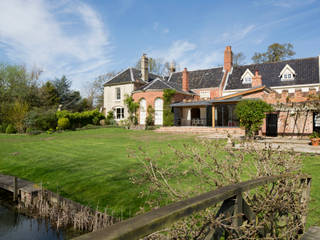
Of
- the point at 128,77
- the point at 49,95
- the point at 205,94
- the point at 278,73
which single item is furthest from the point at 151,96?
the point at 49,95

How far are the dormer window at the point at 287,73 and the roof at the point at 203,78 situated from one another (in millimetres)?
7854

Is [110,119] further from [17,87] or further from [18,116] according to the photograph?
[17,87]

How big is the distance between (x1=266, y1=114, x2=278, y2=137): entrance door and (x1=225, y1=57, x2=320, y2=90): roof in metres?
11.5

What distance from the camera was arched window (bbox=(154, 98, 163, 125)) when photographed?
1119 inches

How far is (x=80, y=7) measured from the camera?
34.1ft

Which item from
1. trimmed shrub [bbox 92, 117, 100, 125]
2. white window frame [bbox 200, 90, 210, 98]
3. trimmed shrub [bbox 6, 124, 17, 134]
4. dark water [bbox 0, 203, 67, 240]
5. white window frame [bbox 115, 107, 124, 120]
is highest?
white window frame [bbox 200, 90, 210, 98]

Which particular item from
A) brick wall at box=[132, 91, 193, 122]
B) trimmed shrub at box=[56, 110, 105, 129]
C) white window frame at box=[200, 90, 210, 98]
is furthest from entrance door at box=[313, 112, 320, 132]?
trimmed shrub at box=[56, 110, 105, 129]

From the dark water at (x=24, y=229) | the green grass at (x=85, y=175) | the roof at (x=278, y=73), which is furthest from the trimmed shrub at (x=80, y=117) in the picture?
the dark water at (x=24, y=229)

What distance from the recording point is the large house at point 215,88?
25.5 meters

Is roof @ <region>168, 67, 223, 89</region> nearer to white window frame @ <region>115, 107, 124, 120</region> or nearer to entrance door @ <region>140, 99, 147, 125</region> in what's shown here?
entrance door @ <region>140, 99, 147, 125</region>

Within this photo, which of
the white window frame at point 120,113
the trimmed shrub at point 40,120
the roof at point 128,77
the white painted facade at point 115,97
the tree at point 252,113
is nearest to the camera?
the tree at point 252,113

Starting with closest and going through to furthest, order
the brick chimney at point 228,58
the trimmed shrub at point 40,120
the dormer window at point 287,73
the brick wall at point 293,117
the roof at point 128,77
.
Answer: the brick wall at point 293,117 < the trimmed shrub at point 40,120 < the dormer window at point 287,73 < the roof at point 128,77 < the brick chimney at point 228,58

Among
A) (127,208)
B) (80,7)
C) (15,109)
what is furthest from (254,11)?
(15,109)

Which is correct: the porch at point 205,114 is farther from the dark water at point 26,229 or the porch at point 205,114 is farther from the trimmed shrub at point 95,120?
the dark water at point 26,229
